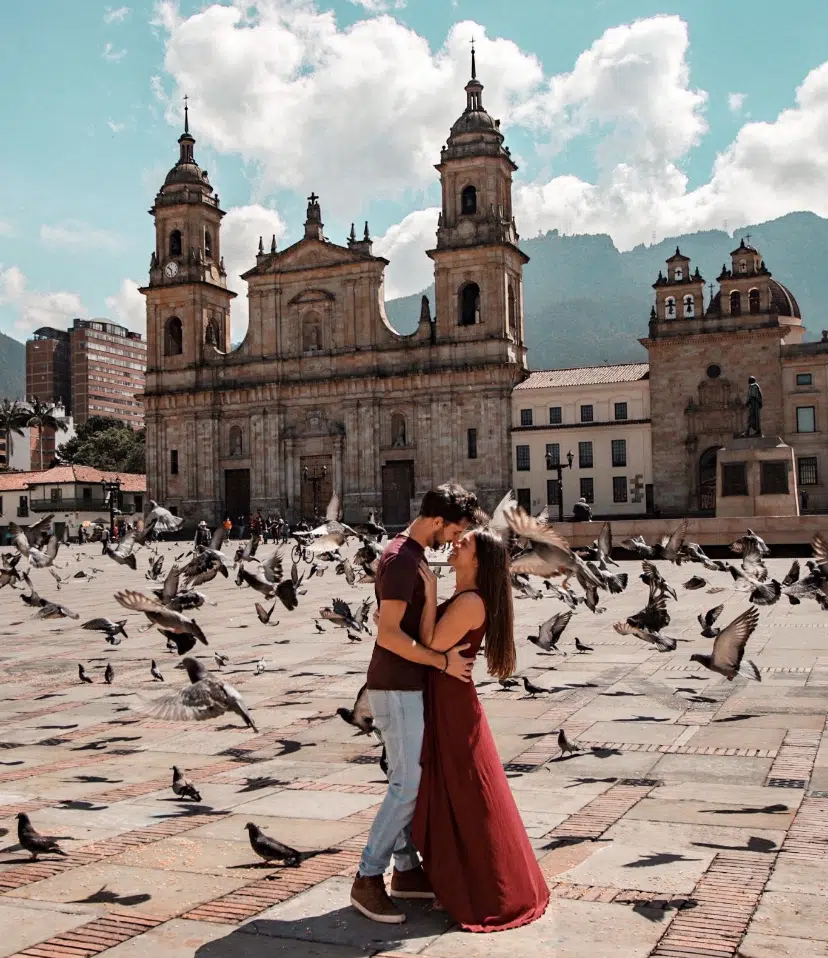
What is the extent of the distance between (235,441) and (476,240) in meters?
19.2

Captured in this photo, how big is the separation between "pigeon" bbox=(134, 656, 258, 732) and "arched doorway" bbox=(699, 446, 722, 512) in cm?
5055

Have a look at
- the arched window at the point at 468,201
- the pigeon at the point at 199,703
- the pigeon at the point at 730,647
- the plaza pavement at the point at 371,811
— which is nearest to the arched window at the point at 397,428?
the arched window at the point at 468,201

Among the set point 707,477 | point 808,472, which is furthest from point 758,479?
point 707,477

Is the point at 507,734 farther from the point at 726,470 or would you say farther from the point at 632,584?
the point at 726,470

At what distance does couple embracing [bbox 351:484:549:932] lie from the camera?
4.00 m

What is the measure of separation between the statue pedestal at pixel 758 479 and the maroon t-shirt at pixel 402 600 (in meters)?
31.3

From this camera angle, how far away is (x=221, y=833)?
5.29 m

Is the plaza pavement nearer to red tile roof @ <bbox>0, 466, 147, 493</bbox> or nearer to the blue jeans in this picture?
the blue jeans

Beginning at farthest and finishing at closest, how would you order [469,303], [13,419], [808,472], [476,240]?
[13,419] < [469,303] < [476,240] < [808,472]

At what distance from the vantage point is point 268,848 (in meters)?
4.65

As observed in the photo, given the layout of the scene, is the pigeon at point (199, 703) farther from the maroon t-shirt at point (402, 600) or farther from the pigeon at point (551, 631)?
the pigeon at point (551, 631)

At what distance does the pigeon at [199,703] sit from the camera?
5266 mm

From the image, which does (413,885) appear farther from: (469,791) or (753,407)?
(753,407)

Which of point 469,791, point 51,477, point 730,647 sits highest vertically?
point 51,477
